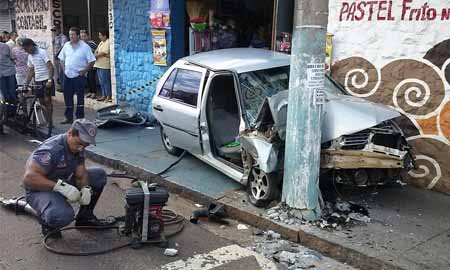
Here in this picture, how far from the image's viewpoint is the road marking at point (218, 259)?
14.0 feet

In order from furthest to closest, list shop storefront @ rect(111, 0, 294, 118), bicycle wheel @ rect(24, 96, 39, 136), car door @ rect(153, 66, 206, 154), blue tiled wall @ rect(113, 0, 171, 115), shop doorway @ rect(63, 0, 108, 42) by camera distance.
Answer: shop doorway @ rect(63, 0, 108, 42), blue tiled wall @ rect(113, 0, 171, 115), shop storefront @ rect(111, 0, 294, 118), bicycle wheel @ rect(24, 96, 39, 136), car door @ rect(153, 66, 206, 154)

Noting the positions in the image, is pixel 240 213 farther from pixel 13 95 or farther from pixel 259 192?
pixel 13 95

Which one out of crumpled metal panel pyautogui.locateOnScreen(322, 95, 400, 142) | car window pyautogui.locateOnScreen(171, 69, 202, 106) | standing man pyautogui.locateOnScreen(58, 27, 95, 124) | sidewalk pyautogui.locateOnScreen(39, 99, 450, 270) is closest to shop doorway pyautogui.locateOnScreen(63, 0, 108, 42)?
standing man pyautogui.locateOnScreen(58, 27, 95, 124)

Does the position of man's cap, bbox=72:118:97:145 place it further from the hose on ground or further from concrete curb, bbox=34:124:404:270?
concrete curb, bbox=34:124:404:270

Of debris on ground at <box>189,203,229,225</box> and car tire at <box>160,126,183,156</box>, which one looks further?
car tire at <box>160,126,183,156</box>

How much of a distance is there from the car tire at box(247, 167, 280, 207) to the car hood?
1.55 feet

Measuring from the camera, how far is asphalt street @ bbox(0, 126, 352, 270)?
425cm

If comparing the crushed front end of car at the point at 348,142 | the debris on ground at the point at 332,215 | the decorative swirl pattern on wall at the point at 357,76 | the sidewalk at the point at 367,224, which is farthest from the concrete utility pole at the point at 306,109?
the decorative swirl pattern on wall at the point at 357,76

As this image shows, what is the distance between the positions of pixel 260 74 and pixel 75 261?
3.17 meters

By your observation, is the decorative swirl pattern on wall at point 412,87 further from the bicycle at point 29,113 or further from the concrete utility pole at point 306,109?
the bicycle at point 29,113

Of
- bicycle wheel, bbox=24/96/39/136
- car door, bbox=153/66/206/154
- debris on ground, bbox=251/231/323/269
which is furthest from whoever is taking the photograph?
bicycle wheel, bbox=24/96/39/136

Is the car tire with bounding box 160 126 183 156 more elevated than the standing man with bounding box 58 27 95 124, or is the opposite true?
the standing man with bounding box 58 27 95 124

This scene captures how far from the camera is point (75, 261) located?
4.28 metres

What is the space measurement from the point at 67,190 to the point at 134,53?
6.95 metres
